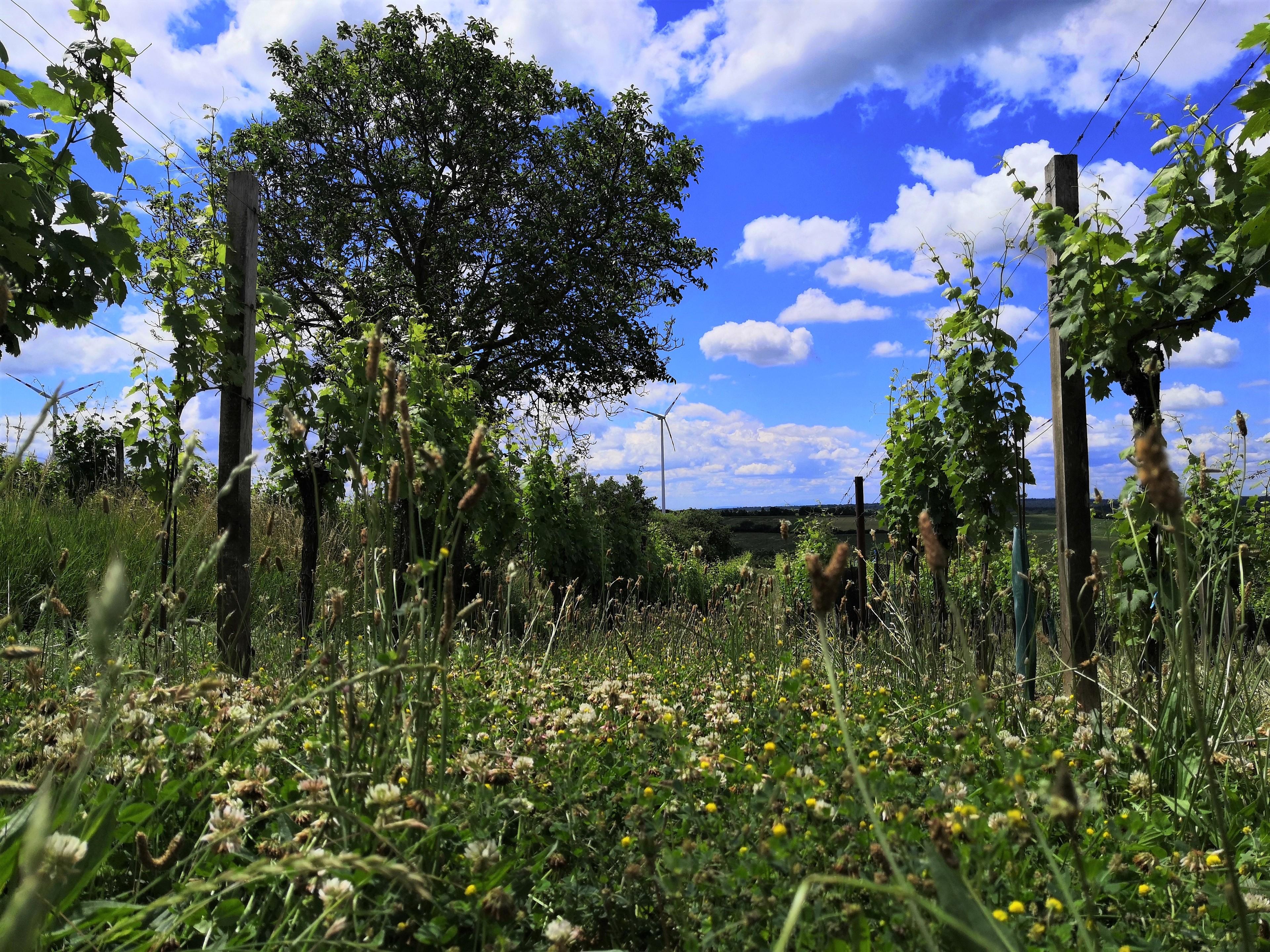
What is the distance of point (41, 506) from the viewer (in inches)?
267

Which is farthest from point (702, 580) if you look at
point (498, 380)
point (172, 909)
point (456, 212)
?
point (172, 909)

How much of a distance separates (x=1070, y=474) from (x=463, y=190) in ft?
50.7

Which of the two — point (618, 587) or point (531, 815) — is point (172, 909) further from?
point (618, 587)

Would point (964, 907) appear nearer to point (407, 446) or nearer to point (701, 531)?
point (407, 446)

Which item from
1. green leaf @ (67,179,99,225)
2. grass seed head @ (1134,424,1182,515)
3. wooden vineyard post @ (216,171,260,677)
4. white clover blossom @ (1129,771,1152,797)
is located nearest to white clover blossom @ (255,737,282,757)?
grass seed head @ (1134,424,1182,515)

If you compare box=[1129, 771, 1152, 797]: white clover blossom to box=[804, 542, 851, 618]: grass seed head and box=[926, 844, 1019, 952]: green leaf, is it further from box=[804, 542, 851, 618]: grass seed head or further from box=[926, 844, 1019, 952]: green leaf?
box=[804, 542, 851, 618]: grass seed head

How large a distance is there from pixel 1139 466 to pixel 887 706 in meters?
2.50

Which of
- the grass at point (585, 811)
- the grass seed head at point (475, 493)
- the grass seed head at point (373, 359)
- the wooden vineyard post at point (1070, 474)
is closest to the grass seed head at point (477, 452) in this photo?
the grass seed head at point (475, 493)

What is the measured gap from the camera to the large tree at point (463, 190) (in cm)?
1606

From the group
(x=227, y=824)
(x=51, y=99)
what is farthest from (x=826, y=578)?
(x=51, y=99)

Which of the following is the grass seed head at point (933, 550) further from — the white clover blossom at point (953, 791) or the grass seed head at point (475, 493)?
the white clover blossom at point (953, 791)

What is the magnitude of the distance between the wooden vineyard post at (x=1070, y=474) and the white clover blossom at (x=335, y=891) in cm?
328

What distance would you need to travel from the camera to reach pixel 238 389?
4.57 metres

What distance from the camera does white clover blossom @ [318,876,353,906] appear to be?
1.23 metres
